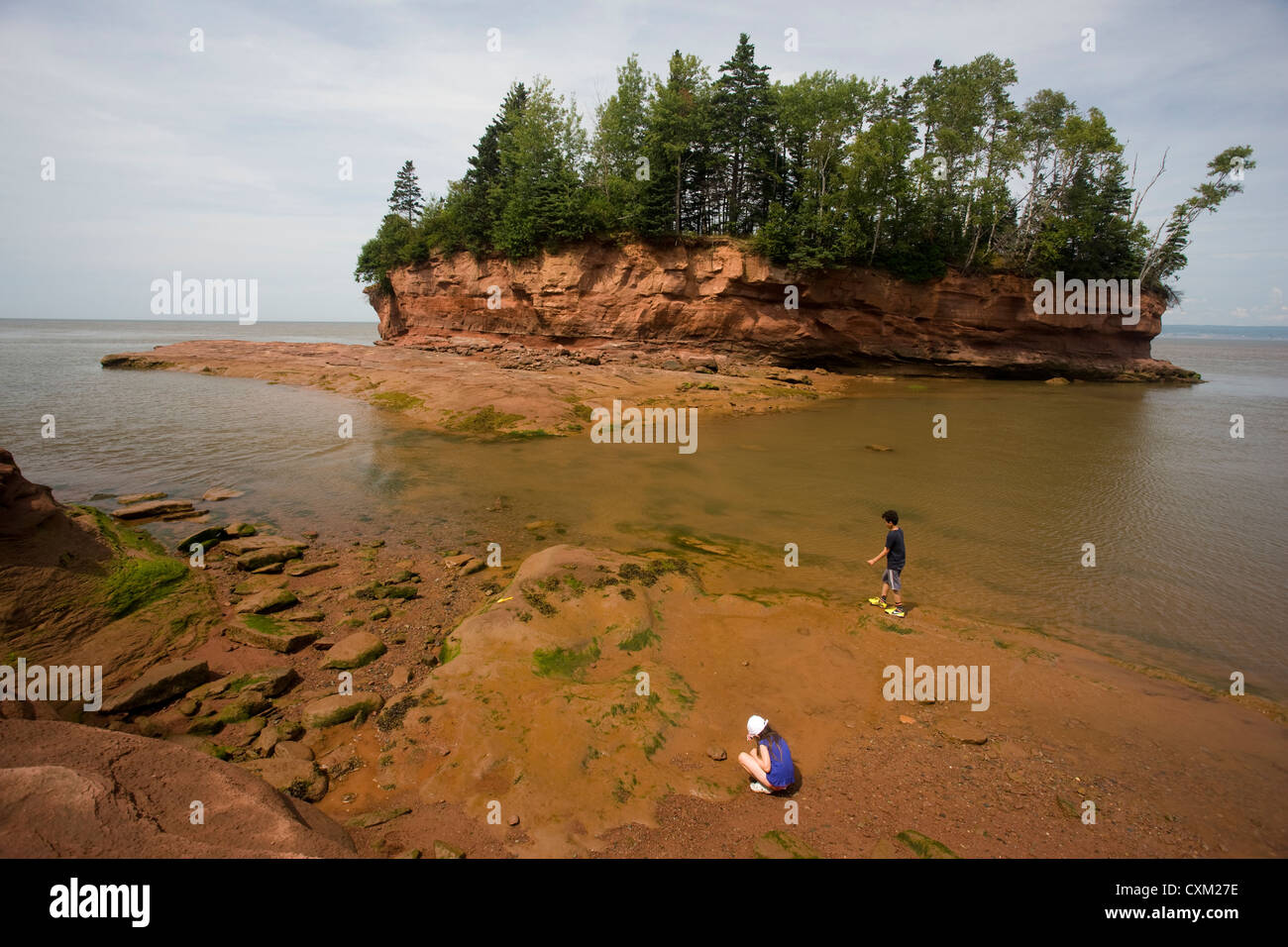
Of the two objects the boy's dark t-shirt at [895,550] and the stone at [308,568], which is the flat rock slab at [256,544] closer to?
the stone at [308,568]

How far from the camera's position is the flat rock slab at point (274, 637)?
23.7 ft

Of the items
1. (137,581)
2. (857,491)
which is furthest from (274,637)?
(857,491)

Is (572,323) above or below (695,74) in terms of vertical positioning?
below

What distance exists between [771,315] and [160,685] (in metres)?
35.2

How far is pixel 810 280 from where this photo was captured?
35.4m

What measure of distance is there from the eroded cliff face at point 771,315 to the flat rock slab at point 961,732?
31.7m

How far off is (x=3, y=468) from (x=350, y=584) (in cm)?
476

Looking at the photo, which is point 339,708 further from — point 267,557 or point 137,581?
point 267,557

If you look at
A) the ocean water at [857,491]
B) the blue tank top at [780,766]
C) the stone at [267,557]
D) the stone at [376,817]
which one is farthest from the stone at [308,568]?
the blue tank top at [780,766]

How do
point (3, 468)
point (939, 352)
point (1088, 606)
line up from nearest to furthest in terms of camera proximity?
point (3, 468) < point (1088, 606) < point (939, 352)

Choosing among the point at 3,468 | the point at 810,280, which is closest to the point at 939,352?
the point at 810,280

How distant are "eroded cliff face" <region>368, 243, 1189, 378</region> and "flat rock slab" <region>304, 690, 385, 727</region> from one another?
31.5 m

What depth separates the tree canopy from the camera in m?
34.2

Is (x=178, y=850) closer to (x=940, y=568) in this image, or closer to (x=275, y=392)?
(x=940, y=568)
